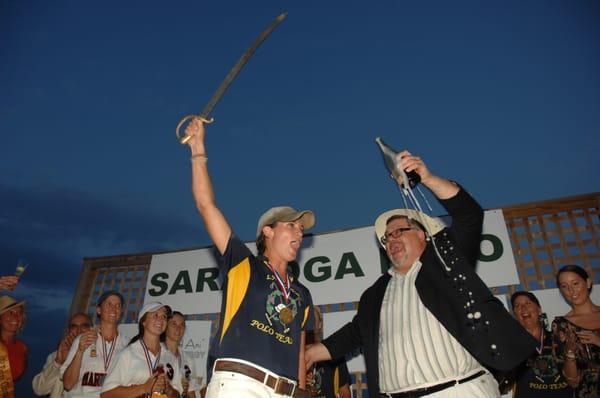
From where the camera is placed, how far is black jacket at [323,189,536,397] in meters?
→ 2.23

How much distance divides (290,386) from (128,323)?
20.6 feet

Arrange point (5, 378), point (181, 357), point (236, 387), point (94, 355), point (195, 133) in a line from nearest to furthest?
point (236, 387)
point (195, 133)
point (5, 378)
point (94, 355)
point (181, 357)

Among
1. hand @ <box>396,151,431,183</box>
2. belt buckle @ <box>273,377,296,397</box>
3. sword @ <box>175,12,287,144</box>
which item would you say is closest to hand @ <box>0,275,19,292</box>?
sword @ <box>175,12,287,144</box>

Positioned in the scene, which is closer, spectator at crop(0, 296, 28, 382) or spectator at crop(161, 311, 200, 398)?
spectator at crop(161, 311, 200, 398)

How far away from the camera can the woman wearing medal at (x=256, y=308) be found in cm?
188

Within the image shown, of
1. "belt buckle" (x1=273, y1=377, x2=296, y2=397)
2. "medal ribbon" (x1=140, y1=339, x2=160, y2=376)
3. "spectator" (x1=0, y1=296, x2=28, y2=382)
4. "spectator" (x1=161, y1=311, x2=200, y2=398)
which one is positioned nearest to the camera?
"belt buckle" (x1=273, y1=377, x2=296, y2=397)

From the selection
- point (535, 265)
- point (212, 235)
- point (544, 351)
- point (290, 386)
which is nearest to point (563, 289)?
point (544, 351)

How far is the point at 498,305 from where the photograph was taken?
2.39m

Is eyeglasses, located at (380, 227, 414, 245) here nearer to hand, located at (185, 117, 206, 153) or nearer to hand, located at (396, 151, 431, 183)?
hand, located at (396, 151, 431, 183)

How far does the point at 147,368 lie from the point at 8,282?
1.65 meters

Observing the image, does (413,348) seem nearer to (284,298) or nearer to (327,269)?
(284,298)

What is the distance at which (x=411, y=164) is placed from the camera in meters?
2.40

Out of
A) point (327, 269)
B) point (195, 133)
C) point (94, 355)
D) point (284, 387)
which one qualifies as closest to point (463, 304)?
point (284, 387)

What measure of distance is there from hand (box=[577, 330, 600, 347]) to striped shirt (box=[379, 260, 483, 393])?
1.56 m
